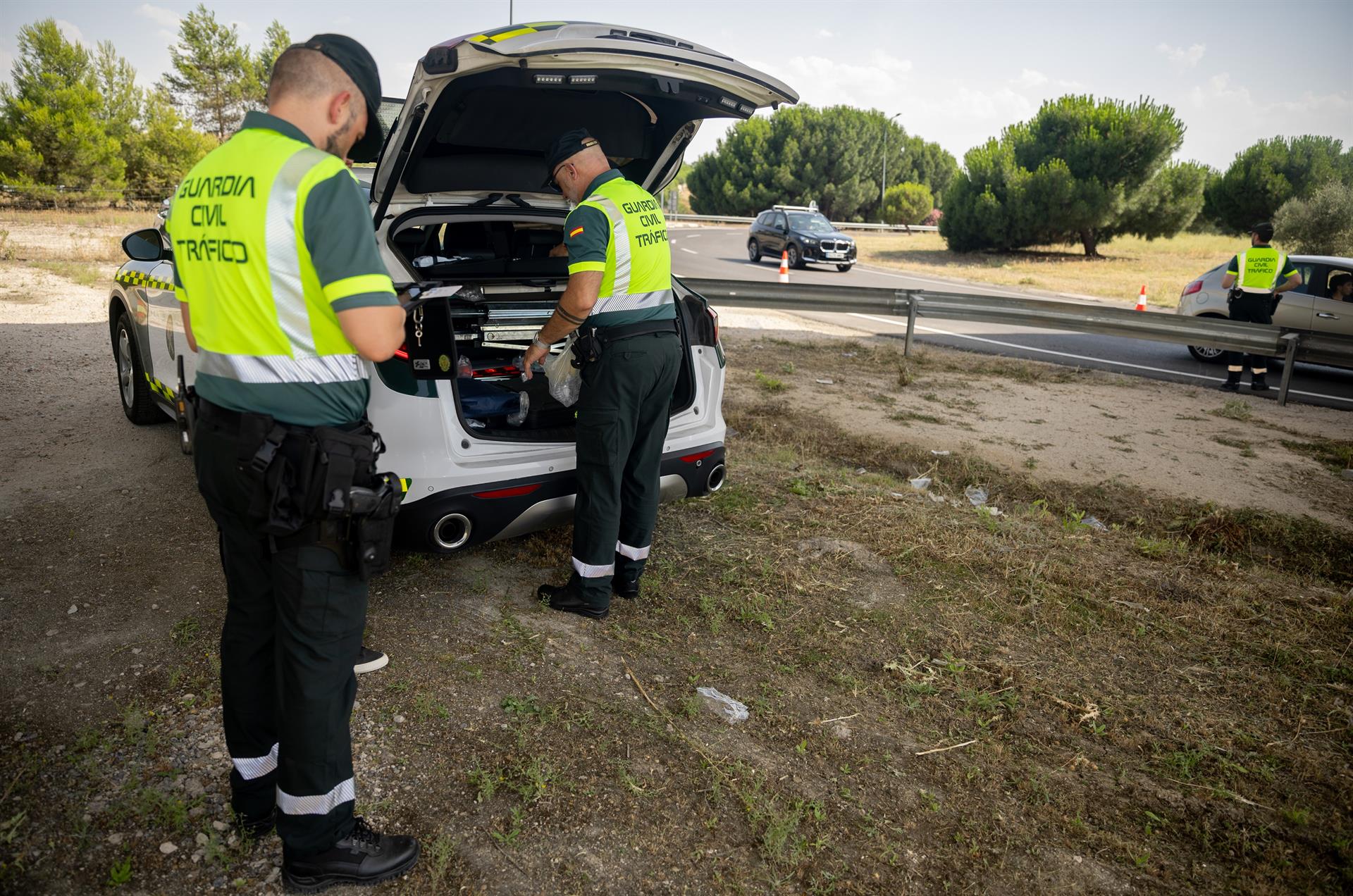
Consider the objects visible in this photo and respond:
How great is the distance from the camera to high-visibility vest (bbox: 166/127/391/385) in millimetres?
1905

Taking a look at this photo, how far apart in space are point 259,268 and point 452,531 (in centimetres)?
156

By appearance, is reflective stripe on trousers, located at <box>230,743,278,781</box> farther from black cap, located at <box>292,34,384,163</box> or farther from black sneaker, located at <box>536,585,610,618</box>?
black cap, located at <box>292,34,384,163</box>

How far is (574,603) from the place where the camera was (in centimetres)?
361

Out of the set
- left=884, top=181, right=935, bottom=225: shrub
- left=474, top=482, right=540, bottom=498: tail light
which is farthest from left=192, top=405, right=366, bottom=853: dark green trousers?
left=884, top=181, right=935, bottom=225: shrub

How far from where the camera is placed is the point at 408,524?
3.21 meters

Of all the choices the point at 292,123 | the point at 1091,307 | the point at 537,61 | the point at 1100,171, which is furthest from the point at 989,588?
the point at 1100,171

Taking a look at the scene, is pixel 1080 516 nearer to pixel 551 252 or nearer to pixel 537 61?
pixel 551 252

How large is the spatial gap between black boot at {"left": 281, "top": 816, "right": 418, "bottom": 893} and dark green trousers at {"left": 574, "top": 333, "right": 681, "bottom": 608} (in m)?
1.46

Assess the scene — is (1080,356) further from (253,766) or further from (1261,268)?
(253,766)

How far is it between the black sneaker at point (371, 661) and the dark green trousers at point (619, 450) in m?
0.83

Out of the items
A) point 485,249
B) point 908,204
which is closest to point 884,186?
point 908,204

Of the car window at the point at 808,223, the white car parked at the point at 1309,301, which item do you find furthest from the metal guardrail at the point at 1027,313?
the car window at the point at 808,223

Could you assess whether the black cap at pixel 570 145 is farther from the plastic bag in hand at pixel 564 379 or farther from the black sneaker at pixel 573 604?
the black sneaker at pixel 573 604

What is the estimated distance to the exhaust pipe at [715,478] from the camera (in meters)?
4.07
